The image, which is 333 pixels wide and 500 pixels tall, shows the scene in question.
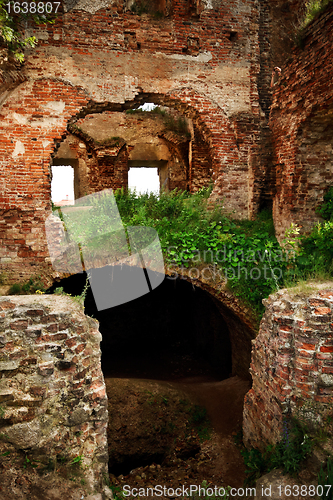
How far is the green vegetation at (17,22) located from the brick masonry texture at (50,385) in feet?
16.4

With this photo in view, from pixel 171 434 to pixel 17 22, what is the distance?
8.23 m

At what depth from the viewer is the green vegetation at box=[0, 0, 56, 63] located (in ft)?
18.9

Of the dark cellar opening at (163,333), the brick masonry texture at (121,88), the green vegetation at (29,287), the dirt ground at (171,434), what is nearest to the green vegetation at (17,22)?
the brick masonry texture at (121,88)

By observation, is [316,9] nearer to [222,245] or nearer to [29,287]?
[222,245]

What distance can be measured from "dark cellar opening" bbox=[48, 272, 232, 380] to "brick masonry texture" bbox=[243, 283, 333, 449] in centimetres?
514

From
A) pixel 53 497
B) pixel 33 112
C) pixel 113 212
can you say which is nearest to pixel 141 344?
pixel 113 212

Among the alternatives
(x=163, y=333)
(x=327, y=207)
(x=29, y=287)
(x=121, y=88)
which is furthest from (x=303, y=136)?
(x=163, y=333)

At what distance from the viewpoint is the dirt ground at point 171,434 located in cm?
538

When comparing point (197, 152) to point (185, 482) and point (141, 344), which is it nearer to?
point (141, 344)

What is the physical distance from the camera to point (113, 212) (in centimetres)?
709

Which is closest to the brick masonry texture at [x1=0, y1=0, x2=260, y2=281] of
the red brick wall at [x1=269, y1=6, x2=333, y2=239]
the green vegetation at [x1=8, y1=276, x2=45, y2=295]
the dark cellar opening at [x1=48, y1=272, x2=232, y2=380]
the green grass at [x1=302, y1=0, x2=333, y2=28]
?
the green vegetation at [x1=8, y1=276, x2=45, y2=295]

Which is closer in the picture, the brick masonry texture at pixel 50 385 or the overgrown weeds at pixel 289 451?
the brick masonry texture at pixel 50 385

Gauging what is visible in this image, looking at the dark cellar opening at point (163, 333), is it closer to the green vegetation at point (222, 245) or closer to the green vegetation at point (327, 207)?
the green vegetation at point (222, 245)

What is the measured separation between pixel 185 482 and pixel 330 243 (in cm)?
445
